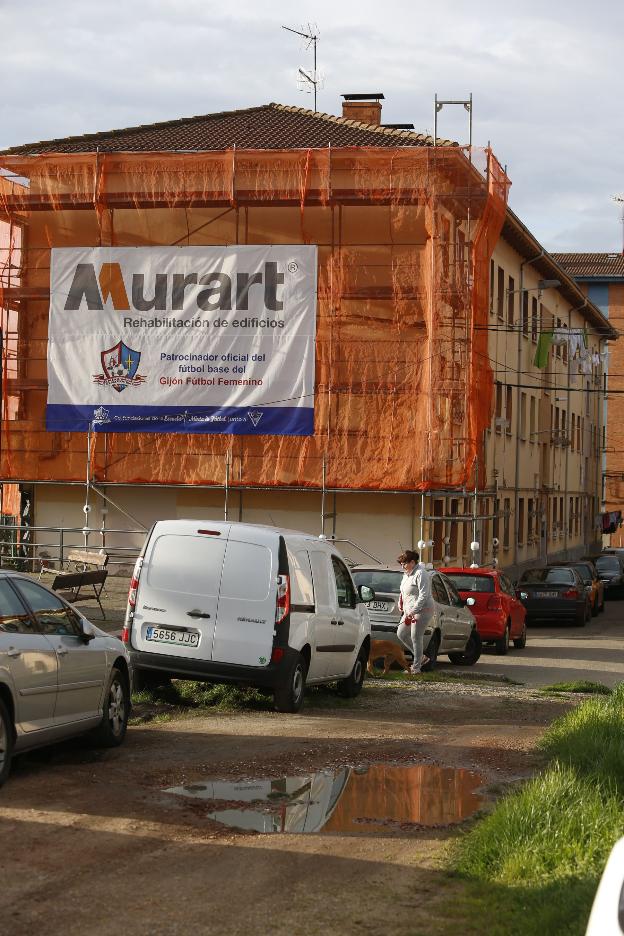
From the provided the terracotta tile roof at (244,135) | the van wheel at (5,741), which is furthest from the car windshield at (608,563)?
the van wheel at (5,741)

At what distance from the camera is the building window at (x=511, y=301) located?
4553 centimetres

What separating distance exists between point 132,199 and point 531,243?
647 inches

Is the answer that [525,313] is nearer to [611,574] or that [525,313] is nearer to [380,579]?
[611,574]

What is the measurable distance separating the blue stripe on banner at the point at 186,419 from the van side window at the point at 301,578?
18.8m

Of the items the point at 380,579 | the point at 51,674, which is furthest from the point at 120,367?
the point at 51,674

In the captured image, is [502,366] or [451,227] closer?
[451,227]

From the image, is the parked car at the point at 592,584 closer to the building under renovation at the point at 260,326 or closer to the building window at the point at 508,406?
the building under renovation at the point at 260,326

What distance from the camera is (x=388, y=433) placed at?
32.6m

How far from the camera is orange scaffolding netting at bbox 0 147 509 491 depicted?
32562 mm

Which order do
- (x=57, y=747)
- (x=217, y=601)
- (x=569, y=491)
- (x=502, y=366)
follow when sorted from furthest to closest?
(x=569, y=491) → (x=502, y=366) → (x=217, y=601) → (x=57, y=747)

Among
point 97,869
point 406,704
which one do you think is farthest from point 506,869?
point 406,704

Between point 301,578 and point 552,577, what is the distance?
22.0 metres

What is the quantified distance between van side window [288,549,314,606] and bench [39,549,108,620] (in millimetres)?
10077

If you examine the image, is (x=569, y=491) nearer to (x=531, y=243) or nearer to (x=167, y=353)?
(x=531, y=243)
